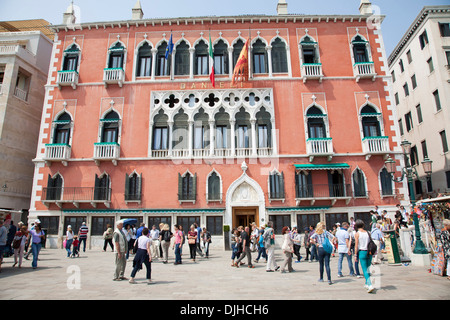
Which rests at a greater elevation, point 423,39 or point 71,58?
point 423,39

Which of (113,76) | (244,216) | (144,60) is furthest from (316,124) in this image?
(113,76)

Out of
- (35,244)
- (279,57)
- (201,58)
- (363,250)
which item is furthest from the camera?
(201,58)

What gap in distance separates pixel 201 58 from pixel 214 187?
9742 millimetres

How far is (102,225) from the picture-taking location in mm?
18844

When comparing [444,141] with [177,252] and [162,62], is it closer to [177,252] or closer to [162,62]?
[177,252]

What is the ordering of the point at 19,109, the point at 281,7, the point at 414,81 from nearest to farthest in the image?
the point at 19,109 < the point at 281,7 < the point at 414,81

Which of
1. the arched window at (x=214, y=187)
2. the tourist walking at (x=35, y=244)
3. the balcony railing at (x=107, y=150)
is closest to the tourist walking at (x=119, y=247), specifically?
the tourist walking at (x=35, y=244)

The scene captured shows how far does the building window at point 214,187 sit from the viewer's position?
18781 mm

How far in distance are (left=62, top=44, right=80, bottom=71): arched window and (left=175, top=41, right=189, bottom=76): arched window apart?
7.56 metres

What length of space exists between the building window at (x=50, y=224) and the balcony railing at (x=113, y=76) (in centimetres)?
1007

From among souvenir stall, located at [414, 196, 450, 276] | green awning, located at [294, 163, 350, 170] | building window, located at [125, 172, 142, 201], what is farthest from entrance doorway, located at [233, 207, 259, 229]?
souvenir stall, located at [414, 196, 450, 276]

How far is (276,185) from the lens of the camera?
740 inches

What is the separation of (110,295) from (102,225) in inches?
522
